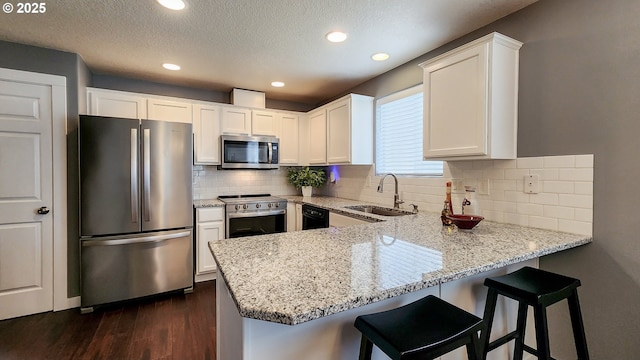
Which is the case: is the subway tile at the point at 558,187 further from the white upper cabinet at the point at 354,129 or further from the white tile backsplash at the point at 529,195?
the white upper cabinet at the point at 354,129

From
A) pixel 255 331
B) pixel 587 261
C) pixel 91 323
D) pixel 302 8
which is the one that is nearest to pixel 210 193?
pixel 91 323

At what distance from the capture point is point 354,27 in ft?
7.06

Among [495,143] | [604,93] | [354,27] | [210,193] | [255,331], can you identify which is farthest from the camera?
[210,193]

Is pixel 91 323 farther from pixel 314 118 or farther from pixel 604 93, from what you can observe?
pixel 604 93

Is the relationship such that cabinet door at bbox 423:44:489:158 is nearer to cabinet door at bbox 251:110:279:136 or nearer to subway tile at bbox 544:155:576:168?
subway tile at bbox 544:155:576:168

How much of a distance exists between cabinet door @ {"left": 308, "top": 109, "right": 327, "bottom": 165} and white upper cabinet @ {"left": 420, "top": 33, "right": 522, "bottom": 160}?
70.8 inches

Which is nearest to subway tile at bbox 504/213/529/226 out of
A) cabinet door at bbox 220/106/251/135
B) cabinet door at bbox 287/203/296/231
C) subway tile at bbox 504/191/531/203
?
subway tile at bbox 504/191/531/203

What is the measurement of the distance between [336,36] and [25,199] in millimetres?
3054

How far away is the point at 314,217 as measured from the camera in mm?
3250

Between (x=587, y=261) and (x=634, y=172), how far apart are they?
546mm

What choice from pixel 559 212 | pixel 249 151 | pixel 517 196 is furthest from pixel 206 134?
pixel 559 212

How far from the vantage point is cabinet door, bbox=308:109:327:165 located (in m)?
3.75

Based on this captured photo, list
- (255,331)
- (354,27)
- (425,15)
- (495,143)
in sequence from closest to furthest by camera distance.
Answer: (255,331)
(495,143)
(425,15)
(354,27)

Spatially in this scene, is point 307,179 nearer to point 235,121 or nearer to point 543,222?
point 235,121
